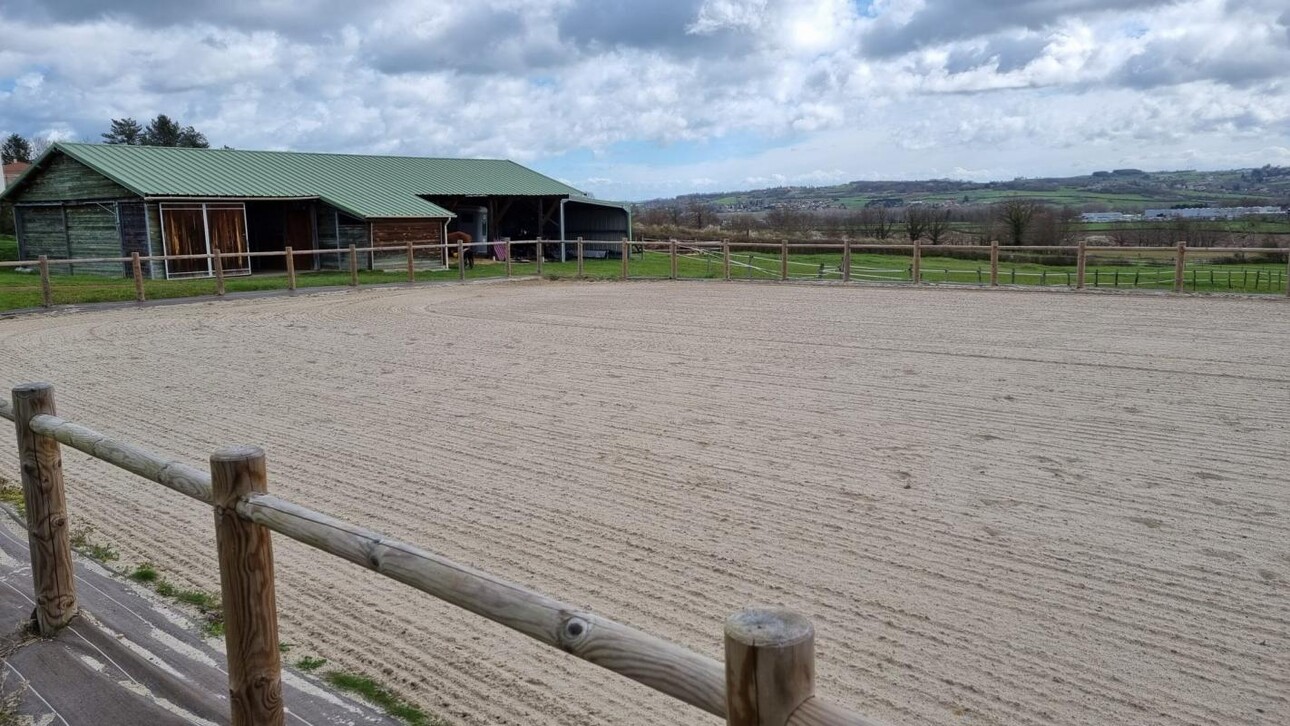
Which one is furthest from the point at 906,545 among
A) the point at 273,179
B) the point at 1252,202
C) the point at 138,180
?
the point at 1252,202

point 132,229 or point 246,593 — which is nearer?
point 246,593

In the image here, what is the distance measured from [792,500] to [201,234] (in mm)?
25107

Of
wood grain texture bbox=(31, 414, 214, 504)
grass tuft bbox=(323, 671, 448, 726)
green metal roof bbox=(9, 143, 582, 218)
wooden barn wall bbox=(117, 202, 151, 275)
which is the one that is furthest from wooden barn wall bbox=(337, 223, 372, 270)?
grass tuft bbox=(323, 671, 448, 726)

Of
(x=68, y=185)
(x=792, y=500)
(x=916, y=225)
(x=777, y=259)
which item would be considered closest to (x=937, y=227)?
(x=916, y=225)

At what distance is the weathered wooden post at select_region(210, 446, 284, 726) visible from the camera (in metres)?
3.09

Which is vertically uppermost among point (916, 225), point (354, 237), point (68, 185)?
point (68, 185)

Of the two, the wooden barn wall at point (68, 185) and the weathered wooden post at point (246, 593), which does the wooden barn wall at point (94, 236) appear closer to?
the wooden barn wall at point (68, 185)

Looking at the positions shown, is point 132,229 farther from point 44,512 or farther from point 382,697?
point 382,697

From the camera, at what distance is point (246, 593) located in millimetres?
3137

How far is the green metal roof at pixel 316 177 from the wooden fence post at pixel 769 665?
26.8m

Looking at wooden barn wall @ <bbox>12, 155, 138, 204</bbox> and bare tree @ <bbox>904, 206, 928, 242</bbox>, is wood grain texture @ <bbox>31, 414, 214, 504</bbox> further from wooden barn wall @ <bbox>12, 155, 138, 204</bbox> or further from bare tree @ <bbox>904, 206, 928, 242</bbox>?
bare tree @ <bbox>904, 206, 928, 242</bbox>

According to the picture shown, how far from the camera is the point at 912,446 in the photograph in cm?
719

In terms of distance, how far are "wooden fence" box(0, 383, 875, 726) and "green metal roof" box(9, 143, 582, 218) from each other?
2364cm

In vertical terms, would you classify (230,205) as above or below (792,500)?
above
